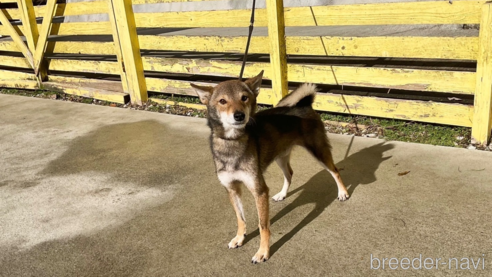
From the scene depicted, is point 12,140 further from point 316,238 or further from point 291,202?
point 316,238

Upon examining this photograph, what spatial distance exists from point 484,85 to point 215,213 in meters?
2.92

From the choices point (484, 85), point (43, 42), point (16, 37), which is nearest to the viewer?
point (484, 85)

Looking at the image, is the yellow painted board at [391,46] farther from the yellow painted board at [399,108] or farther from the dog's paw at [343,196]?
the dog's paw at [343,196]

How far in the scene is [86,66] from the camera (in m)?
7.92

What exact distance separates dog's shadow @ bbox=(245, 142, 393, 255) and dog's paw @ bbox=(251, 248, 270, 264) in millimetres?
84

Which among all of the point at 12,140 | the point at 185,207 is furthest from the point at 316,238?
the point at 12,140

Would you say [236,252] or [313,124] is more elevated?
[313,124]

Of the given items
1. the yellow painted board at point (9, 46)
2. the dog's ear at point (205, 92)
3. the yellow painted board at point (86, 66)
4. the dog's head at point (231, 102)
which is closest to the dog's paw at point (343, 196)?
the dog's head at point (231, 102)

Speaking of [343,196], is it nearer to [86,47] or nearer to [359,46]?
[359,46]

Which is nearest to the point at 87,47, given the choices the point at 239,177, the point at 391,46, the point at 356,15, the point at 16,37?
the point at 16,37

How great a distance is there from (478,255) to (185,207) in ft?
7.69

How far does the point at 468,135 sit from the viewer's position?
479 centimetres

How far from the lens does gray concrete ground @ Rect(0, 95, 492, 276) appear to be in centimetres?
314

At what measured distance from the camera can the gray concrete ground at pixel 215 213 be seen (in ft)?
10.3
